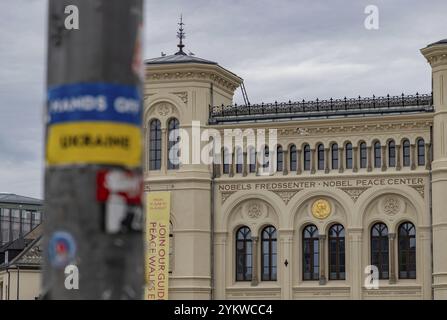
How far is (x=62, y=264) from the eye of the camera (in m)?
7.34

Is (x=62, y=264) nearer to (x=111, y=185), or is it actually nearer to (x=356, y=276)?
(x=111, y=185)

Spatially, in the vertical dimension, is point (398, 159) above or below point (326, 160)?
below

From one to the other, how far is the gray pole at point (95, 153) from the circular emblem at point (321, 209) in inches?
1883

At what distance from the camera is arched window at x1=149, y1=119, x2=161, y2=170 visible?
57938 millimetres

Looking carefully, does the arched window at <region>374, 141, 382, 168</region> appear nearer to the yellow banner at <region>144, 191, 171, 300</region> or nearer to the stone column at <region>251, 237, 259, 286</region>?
the stone column at <region>251, 237, 259, 286</region>

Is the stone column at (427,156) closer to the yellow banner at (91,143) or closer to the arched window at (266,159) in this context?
the arched window at (266,159)

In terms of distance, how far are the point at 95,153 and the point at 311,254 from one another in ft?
159

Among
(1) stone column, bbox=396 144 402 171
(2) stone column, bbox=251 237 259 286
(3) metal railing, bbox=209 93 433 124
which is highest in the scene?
(3) metal railing, bbox=209 93 433 124

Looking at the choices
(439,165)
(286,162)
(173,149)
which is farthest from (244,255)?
(439,165)

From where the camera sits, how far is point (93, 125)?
7266 mm

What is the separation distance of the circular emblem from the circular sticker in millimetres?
47969

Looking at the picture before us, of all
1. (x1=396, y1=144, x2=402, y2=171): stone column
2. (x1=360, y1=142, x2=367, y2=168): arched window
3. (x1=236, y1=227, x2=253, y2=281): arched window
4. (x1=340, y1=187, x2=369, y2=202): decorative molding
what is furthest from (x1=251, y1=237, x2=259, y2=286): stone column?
(x1=396, y1=144, x2=402, y2=171): stone column

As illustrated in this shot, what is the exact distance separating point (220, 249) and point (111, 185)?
162 ft

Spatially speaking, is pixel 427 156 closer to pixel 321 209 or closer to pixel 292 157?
pixel 321 209
